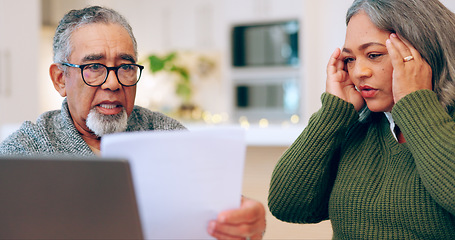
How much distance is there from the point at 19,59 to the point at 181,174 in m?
3.13

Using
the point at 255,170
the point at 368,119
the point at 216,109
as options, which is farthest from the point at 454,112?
the point at 216,109

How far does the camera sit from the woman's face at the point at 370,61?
3.86 feet

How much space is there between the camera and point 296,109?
429cm

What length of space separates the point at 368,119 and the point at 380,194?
27 centimetres

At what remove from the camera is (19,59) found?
3.39m

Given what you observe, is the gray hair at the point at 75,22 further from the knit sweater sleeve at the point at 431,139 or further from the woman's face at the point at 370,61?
the knit sweater sleeve at the point at 431,139

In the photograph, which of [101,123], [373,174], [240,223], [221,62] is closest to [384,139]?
[373,174]

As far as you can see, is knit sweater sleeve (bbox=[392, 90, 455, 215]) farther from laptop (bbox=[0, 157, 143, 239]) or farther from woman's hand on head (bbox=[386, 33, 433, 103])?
laptop (bbox=[0, 157, 143, 239])

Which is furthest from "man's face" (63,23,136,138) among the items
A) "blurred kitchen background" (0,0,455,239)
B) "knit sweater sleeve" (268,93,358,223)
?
"blurred kitchen background" (0,0,455,239)

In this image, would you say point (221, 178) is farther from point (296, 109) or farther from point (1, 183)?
point (296, 109)

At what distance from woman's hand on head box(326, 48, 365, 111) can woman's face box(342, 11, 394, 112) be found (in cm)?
Result: 9

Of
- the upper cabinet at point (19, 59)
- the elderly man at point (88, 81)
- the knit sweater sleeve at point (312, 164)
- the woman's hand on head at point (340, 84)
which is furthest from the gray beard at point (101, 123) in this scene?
the upper cabinet at point (19, 59)

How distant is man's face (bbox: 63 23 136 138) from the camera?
3.92 feet

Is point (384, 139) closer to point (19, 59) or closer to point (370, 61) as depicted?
point (370, 61)
